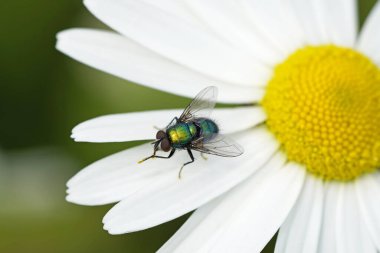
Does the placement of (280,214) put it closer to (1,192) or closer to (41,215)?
(41,215)

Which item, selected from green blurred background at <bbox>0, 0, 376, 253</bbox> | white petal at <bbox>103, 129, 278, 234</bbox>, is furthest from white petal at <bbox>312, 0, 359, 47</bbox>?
white petal at <bbox>103, 129, 278, 234</bbox>

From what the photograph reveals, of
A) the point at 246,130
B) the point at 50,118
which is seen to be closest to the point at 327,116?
the point at 246,130

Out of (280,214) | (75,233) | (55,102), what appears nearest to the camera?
(280,214)

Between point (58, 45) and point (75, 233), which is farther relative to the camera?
point (75, 233)

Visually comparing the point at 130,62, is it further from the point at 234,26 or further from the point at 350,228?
the point at 350,228

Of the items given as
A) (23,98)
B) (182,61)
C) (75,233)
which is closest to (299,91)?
(182,61)

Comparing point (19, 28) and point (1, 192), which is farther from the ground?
point (19, 28)
